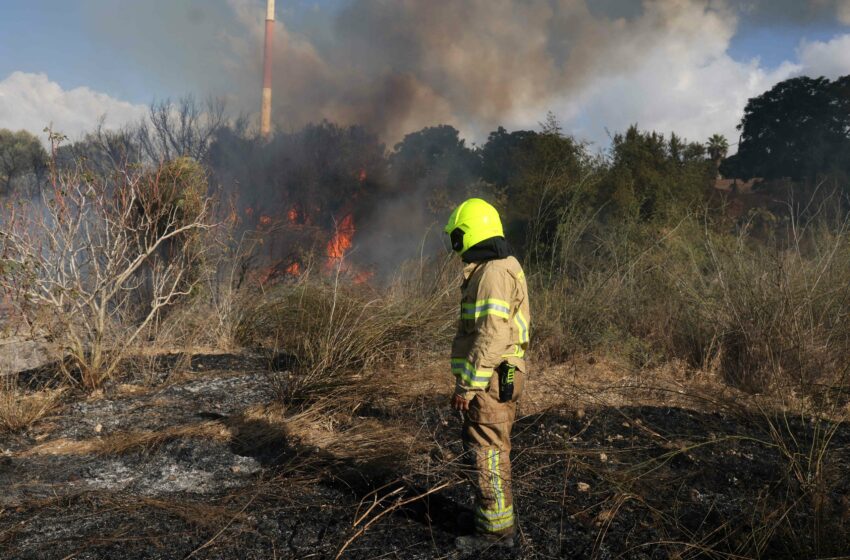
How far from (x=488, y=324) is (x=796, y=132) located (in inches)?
1105

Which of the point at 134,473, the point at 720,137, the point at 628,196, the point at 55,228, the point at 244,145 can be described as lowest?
the point at 134,473

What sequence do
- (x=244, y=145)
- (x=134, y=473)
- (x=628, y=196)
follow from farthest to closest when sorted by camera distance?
(x=244, y=145)
(x=628, y=196)
(x=134, y=473)

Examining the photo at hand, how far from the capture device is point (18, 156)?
79.0 feet

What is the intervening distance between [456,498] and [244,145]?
1833 cm

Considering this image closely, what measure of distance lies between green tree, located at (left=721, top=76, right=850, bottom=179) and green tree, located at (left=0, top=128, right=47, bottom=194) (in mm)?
25208

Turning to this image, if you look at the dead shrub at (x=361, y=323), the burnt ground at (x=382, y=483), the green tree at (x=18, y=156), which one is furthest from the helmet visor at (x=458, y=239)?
the green tree at (x=18, y=156)

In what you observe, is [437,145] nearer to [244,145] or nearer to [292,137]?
[292,137]

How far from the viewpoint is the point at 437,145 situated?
23500 millimetres

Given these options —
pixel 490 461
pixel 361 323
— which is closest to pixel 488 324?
pixel 490 461

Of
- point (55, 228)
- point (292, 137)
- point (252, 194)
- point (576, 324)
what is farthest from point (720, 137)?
point (55, 228)

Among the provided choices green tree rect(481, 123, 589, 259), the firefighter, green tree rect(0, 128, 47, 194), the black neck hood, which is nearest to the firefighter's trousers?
the firefighter

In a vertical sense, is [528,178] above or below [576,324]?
above

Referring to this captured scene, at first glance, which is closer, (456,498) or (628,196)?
(456,498)

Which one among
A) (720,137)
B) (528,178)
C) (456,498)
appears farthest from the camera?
(720,137)
